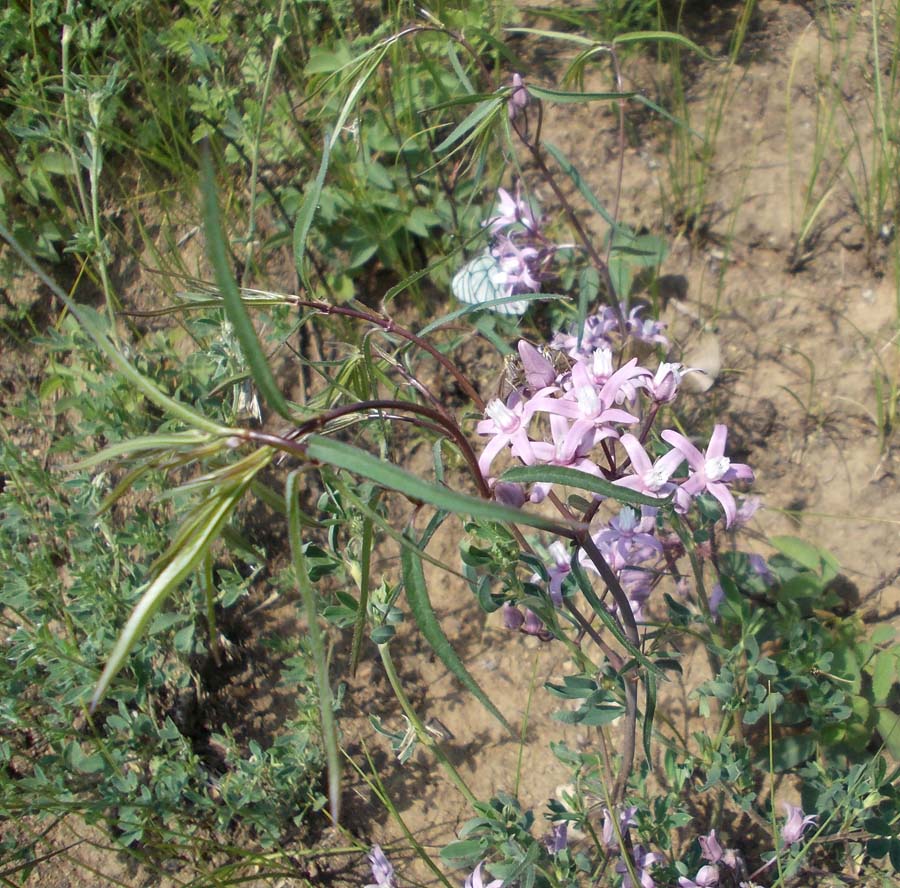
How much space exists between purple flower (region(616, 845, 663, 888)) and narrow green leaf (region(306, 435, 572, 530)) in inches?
45.0

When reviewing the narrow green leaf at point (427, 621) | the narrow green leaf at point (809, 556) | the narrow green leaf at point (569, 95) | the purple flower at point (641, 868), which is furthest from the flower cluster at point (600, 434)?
the narrow green leaf at point (809, 556)

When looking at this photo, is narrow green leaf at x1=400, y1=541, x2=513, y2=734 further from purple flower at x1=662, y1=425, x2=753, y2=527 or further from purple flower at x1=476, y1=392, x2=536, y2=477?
purple flower at x1=662, y1=425, x2=753, y2=527

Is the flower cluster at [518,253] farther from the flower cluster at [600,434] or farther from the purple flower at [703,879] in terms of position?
the purple flower at [703,879]

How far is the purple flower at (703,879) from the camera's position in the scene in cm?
163

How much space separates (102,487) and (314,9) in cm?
175

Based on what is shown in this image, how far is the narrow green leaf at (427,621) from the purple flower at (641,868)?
3.11 feet

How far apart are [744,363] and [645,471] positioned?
1.41 m

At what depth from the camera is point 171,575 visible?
2.60 feet

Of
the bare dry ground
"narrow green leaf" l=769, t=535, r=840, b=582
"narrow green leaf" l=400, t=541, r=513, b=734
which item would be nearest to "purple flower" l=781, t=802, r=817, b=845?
the bare dry ground

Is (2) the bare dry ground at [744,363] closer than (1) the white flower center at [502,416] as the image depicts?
No

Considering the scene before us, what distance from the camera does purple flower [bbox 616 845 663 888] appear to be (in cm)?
167

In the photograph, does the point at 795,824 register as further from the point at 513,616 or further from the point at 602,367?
the point at 602,367

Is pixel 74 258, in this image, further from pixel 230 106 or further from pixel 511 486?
pixel 511 486

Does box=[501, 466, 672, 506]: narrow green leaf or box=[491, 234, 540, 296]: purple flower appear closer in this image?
box=[501, 466, 672, 506]: narrow green leaf
